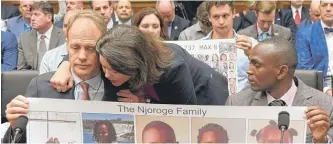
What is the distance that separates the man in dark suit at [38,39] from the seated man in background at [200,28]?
0.96 m

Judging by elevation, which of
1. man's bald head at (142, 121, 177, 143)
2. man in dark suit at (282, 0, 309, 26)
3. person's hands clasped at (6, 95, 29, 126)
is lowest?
man's bald head at (142, 121, 177, 143)

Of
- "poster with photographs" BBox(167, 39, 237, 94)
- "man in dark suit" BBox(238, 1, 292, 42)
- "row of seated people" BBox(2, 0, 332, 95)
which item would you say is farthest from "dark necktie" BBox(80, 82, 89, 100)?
"man in dark suit" BBox(238, 1, 292, 42)

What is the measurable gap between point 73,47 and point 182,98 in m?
0.46

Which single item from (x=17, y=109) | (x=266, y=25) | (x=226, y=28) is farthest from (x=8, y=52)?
(x=17, y=109)

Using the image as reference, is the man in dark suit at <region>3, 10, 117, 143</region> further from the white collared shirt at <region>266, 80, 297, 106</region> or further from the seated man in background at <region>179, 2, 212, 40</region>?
the seated man in background at <region>179, 2, 212, 40</region>

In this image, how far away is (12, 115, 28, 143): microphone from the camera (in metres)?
1.99

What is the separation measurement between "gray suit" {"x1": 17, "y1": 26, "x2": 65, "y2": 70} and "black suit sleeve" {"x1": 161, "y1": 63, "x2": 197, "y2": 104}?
2388 millimetres

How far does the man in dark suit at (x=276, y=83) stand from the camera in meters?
2.42

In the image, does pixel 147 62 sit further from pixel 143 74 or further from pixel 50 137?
pixel 50 137

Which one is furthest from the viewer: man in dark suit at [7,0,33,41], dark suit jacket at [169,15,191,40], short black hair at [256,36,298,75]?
man in dark suit at [7,0,33,41]

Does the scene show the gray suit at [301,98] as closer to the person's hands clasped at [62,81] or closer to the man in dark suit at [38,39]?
the person's hands clasped at [62,81]

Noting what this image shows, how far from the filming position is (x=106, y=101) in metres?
2.22

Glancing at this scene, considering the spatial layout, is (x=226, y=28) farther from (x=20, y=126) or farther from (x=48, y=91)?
(x=20, y=126)

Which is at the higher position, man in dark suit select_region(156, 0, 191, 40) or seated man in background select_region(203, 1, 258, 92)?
man in dark suit select_region(156, 0, 191, 40)
